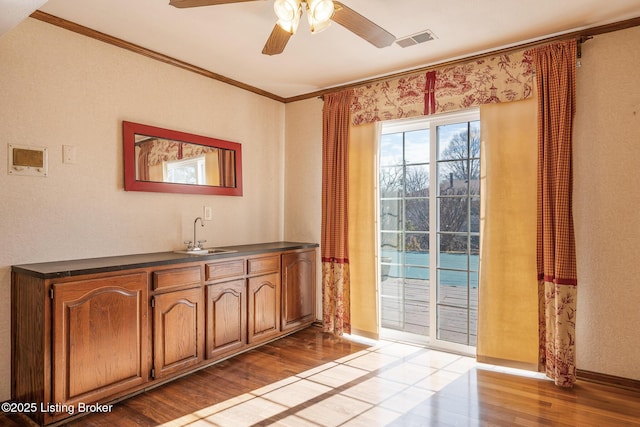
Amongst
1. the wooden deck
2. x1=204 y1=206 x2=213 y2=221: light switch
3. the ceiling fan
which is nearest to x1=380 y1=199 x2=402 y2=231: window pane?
the wooden deck

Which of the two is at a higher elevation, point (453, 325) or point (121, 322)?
point (121, 322)

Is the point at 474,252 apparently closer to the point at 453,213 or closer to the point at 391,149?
the point at 453,213

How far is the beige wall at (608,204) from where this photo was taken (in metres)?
2.59

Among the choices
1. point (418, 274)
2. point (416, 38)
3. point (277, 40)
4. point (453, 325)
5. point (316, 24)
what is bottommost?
point (453, 325)

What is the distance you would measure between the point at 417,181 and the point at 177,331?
7.89 feet

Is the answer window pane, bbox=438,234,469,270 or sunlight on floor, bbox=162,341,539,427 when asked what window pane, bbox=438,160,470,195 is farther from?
sunlight on floor, bbox=162,341,539,427

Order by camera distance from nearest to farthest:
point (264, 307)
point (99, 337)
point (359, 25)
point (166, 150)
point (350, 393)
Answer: point (359, 25) → point (99, 337) → point (350, 393) → point (166, 150) → point (264, 307)

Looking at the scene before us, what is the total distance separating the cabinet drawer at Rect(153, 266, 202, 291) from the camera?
2.58 metres

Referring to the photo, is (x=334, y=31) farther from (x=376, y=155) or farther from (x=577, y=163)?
(x=577, y=163)

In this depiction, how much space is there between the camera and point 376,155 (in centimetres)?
363

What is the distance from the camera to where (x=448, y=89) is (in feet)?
10.6

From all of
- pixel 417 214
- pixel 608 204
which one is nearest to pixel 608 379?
pixel 608 204

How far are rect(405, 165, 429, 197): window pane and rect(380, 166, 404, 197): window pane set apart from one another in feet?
0.23

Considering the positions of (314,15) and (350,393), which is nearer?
(314,15)
